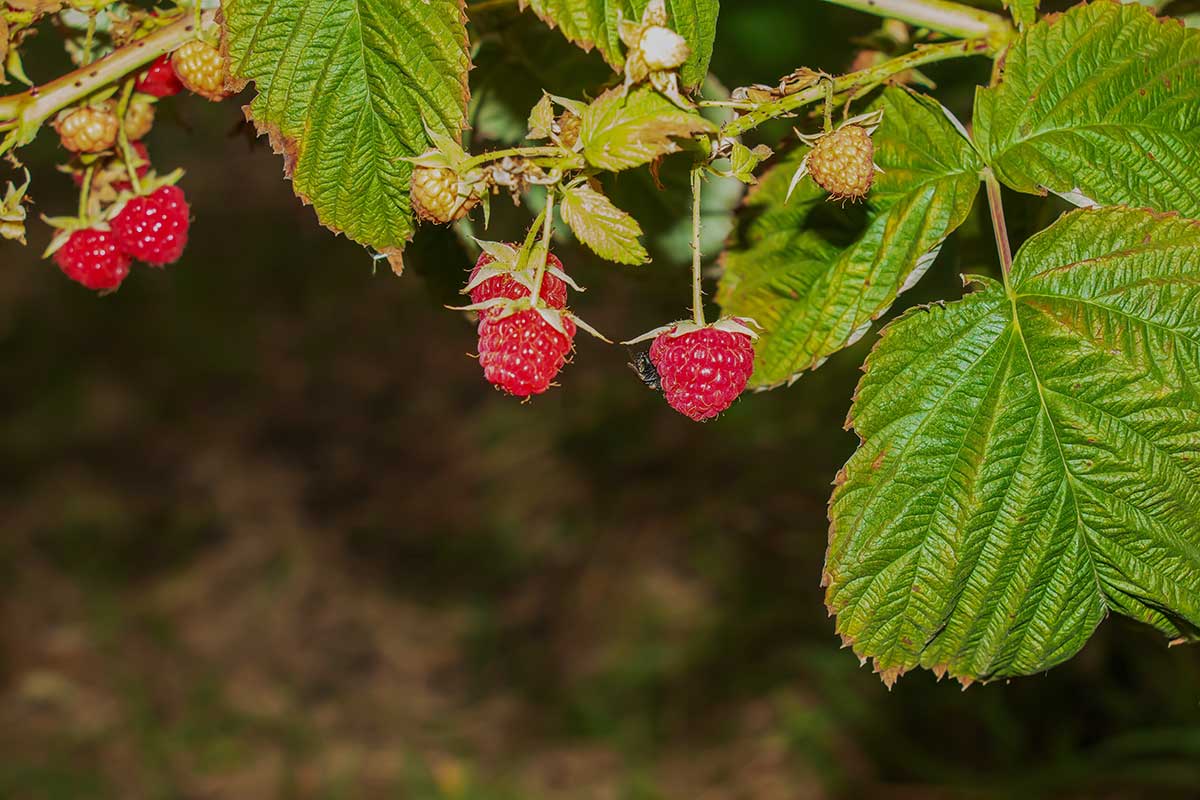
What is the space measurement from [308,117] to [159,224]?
0.30m

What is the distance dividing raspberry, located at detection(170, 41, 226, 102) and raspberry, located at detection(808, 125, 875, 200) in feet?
2.07

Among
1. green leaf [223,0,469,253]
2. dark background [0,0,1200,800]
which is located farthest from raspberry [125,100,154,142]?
dark background [0,0,1200,800]

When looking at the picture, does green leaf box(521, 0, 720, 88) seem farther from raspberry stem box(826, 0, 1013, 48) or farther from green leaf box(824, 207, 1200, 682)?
green leaf box(824, 207, 1200, 682)

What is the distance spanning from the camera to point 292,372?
20.0 feet

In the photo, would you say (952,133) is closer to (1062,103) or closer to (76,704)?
(1062,103)

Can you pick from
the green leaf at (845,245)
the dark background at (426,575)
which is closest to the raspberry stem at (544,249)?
the green leaf at (845,245)

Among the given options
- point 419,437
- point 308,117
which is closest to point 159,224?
point 308,117

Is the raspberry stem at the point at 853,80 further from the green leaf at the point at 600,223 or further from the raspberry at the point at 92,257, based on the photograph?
the raspberry at the point at 92,257

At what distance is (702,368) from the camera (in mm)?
1257

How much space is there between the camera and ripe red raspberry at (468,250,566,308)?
1237mm

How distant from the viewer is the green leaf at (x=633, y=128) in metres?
1.07

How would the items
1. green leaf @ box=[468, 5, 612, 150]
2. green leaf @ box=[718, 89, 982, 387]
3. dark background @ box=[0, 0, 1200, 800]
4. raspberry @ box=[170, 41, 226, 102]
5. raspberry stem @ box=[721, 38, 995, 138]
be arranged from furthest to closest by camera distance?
dark background @ box=[0, 0, 1200, 800] < green leaf @ box=[468, 5, 612, 150] < green leaf @ box=[718, 89, 982, 387] < raspberry @ box=[170, 41, 226, 102] < raspberry stem @ box=[721, 38, 995, 138]

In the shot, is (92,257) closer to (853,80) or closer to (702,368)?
(702,368)

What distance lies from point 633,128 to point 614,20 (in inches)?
6.5
